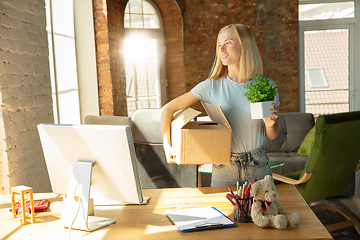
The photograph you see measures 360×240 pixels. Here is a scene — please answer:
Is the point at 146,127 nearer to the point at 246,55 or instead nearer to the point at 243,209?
the point at 246,55

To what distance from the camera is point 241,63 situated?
1.56 metres

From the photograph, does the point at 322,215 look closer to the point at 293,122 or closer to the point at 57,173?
the point at 293,122

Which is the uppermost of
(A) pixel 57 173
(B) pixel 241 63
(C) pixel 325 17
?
(C) pixel 325 17

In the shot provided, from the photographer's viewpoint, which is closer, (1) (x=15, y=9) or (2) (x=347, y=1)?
(1) (x=15, y=9)

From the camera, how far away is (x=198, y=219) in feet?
3.99

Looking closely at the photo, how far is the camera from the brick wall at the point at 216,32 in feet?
17.3

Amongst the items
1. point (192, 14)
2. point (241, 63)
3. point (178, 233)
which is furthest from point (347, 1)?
point (178, 233)

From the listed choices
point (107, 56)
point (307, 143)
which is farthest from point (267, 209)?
point (107, 56)

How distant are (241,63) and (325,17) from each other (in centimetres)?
479

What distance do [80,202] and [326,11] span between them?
222 inches

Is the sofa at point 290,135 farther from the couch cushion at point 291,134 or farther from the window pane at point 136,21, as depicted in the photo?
the window pane at point 136,21

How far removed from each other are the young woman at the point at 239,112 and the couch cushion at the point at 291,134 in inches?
98.8

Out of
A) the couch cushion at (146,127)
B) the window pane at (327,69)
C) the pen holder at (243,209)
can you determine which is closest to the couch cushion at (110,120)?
the couch cushion at (146,127)

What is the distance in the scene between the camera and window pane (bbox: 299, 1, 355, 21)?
5480 millimetres
